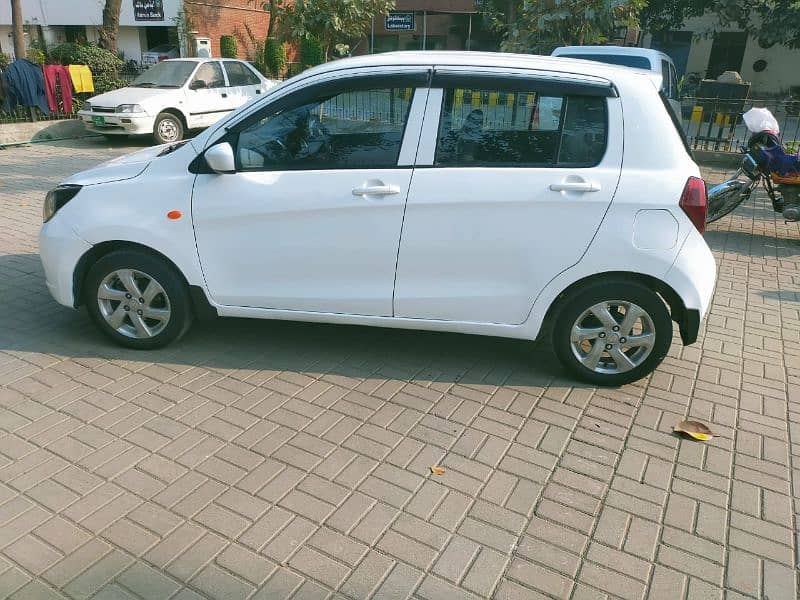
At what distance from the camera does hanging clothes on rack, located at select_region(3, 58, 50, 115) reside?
12.8 metres

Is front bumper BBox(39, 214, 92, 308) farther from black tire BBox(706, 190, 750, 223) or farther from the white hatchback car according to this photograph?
black tire BBox(706, 190, 750, 223)

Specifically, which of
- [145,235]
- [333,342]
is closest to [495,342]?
[333,342]

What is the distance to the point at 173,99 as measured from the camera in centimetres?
1243

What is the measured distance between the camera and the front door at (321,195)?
12.5 ft

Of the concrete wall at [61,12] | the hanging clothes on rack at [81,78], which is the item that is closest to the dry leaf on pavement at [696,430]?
the hanging clothes on rack at [81,78]

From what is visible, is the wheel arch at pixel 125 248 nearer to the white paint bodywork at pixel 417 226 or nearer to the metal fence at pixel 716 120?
the white paint bodywork at pixel 417 226

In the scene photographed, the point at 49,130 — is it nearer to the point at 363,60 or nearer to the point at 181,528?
the point at 363,60

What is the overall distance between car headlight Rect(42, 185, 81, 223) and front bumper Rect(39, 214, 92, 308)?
82 mm

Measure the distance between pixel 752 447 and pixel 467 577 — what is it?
1926 mm

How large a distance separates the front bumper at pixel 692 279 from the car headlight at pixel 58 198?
12.2 feet

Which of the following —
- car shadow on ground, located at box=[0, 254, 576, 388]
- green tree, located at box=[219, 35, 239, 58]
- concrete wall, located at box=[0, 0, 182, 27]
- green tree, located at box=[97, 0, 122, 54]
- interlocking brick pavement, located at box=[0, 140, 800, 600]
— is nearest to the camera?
interlocking brick pavement, located at box=[0, 140, 800, 600]

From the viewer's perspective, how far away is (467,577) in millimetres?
2584

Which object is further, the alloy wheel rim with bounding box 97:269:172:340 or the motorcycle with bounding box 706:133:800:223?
the motorcycle with bounding box 706:133:800:223

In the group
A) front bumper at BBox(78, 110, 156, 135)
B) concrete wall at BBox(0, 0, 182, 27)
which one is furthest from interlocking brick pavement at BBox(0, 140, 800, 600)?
concrete wall at BBox(0, 0, 182, 27)
